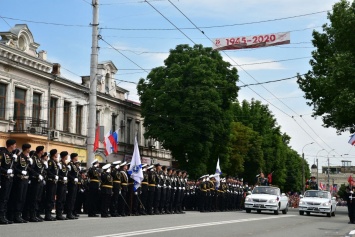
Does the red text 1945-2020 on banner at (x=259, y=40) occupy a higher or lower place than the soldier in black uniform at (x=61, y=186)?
higher

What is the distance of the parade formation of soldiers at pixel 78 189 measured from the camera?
15.3 meters

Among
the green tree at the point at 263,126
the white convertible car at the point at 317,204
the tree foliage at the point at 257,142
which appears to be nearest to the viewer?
the white convertible car at the point at 317,204

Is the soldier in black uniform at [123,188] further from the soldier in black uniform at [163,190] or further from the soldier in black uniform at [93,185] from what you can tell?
the soldier in black uniform at [163,190]

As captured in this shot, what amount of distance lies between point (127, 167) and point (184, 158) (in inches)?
999

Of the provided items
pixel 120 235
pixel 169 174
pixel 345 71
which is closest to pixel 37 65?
pixel 169 174

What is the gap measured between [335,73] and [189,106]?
12126 mm

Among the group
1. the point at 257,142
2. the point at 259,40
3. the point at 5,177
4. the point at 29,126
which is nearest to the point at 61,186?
the point at 5,177

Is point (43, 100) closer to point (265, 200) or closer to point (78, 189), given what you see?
point (265, 200)

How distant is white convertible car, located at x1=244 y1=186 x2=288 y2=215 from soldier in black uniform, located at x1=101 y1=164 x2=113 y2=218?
11414 millimetres

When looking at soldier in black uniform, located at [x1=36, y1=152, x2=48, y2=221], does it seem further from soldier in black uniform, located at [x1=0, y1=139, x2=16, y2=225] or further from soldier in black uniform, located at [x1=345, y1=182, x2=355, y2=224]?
soldier in black uniform, located at [x1=345, y1=182, x2=355, y2=224]

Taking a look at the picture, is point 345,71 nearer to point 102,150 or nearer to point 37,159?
point 102,150

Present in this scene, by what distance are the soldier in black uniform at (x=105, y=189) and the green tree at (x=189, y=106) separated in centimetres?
2560

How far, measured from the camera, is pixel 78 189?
20.4m

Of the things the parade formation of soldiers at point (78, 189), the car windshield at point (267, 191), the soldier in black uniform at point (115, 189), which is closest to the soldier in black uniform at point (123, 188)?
the parade formation of soldiers at point (78, 189)
